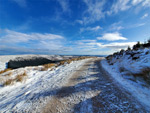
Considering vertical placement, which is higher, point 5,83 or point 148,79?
point 148,79

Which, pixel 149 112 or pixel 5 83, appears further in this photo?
pixel 5 83

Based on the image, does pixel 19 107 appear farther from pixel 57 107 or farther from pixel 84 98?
pixel 84 98

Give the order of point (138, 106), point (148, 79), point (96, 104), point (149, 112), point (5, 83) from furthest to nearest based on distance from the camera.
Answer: point (5, 83)
point (148, 79)
point (96, 104)
point (138, 106)
point (149, 112)

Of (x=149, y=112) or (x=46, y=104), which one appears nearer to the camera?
(x=149, y=112)

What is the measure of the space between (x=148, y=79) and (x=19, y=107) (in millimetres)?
6429

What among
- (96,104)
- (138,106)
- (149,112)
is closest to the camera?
(149,112)

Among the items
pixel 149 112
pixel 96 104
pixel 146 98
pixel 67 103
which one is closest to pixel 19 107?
pixel 67 103

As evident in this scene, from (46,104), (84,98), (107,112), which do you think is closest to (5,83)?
(46,104)

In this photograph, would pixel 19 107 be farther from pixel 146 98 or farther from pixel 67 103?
pixel 146 98

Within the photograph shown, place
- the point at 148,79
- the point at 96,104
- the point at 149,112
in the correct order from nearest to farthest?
the point at 149,112 → the point at 96,104 → the point at 148,79

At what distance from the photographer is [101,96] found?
2.75 metres

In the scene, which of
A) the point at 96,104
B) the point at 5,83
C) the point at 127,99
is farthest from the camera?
the point at 5,83

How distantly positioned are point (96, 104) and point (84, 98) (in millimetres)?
524

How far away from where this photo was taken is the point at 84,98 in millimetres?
2648
